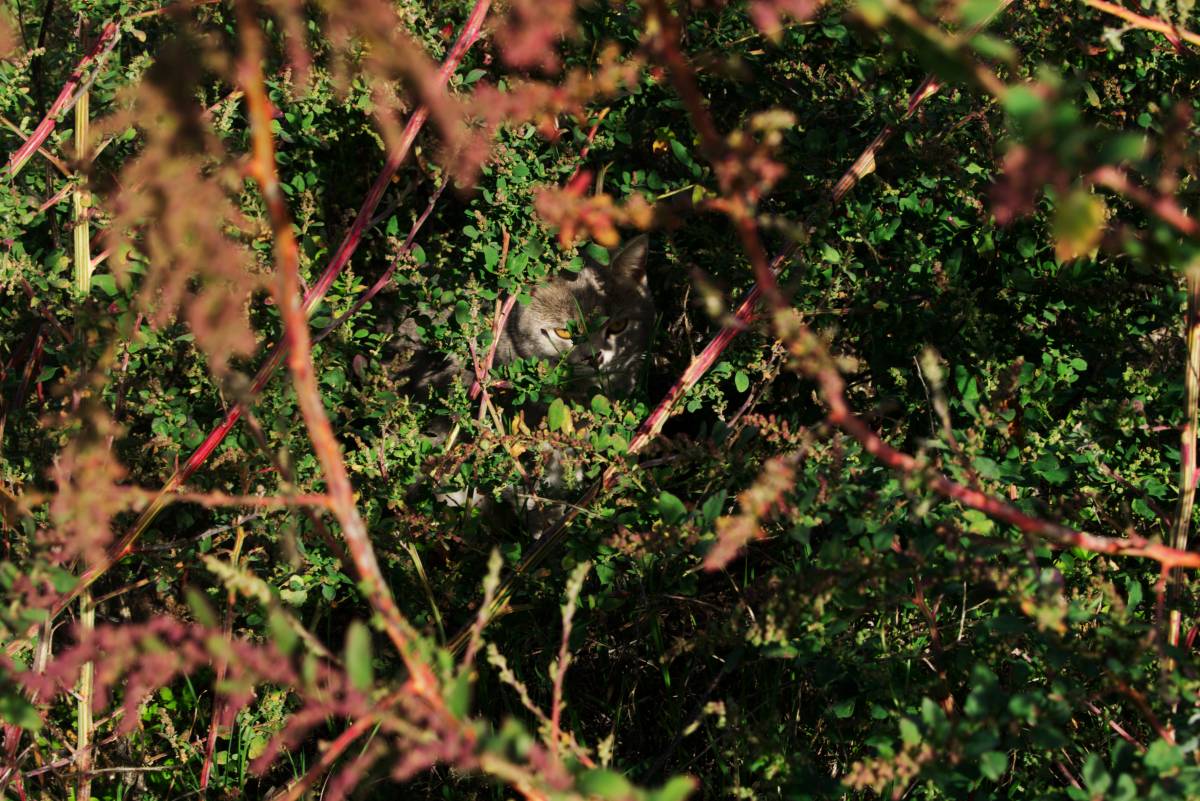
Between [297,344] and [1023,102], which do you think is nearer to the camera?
[1023,102]

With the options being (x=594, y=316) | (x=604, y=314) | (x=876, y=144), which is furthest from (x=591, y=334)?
(x=876, y=144)

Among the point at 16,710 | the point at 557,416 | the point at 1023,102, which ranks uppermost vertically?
the point at 1023,102

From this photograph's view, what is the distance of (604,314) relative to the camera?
9.52 ft

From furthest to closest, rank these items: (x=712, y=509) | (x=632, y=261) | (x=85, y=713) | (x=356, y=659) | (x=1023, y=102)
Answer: (x=632, y=261), (x=85, y=713), (x=712, y=509), (x=356, y=659), (x=1023, y=102)

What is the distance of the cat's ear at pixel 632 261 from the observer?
2.73 meters

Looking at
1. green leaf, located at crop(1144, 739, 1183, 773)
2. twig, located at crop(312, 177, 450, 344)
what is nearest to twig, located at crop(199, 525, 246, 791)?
twig, located at crop(312, 177, 450, 344)

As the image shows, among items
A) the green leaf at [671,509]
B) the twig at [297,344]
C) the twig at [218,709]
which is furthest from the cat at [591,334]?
the twig at [297,344]

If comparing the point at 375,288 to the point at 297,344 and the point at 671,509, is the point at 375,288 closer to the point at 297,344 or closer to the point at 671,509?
the point at 671,509

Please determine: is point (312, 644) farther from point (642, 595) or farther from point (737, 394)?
point (737, 394)

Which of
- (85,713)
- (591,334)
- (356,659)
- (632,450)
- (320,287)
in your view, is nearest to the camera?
(356,659)

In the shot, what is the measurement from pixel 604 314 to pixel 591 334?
0.28 meters

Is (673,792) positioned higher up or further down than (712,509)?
further down

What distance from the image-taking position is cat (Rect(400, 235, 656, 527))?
257 centimetres

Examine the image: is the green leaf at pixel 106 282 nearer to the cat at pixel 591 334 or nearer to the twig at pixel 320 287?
the twig at pixel 320 287
